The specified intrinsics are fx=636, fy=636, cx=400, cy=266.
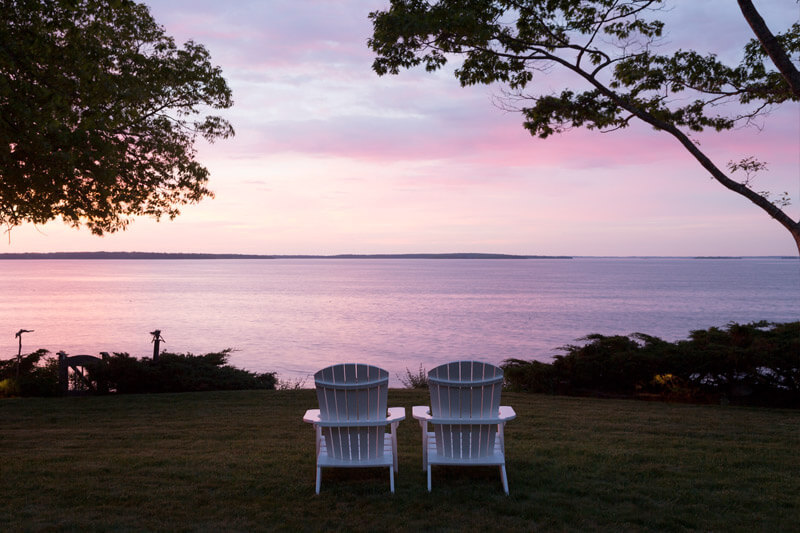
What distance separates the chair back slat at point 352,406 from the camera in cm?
529

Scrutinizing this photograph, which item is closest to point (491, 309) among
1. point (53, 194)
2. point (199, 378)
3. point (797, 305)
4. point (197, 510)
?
point (797, 305)

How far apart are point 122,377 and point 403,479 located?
823cm

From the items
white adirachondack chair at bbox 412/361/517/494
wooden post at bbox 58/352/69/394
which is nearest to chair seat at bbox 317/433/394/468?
white adirachondack chair at bbox 412/361/517/494

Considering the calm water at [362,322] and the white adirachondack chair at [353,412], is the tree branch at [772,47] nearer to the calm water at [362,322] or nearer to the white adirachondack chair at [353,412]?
the white adirachondack chair at [353,412]

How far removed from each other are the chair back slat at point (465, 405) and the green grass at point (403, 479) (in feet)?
1.01

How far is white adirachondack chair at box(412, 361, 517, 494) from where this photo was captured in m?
5.30

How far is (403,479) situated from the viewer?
5500 millimetres

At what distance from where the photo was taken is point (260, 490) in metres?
5.15

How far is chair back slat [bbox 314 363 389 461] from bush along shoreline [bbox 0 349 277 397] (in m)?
7.51

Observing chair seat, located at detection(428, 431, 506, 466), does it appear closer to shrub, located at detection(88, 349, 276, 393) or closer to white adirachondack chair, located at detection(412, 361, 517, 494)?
white adirachondack chair, located at detection(412, 361, 517, 494)

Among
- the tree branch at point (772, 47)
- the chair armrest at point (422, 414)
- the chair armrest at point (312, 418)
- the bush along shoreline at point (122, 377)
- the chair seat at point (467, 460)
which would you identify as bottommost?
the bush along shoreline at point (122, 377)

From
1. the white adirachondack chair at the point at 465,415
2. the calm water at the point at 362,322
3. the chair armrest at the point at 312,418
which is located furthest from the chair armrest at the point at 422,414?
the calm water at the point at 362,322

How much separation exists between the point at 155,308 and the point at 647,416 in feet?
152

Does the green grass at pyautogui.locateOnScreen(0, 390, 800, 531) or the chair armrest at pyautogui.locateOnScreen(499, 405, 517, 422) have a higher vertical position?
the chair armrest at pyautogui.locateOnScreen(499, 405, 517, 422)
